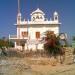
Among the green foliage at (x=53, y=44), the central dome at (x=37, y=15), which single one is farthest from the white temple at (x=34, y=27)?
the green foliage at (x=53, y=44)

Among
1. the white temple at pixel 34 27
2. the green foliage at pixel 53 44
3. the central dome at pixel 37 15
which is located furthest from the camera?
the central dome at pixel 37 15

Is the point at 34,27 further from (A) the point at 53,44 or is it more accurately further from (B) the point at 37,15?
(A) the point at 53,44

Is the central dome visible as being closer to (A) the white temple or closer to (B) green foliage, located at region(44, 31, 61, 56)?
(A) the white temple

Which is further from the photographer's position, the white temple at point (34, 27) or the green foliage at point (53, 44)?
the white temple at point (34, 27)

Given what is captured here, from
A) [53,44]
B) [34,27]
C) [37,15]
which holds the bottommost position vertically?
[53,44]

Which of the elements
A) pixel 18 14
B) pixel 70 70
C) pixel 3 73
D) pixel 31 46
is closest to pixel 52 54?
pixel 70 70

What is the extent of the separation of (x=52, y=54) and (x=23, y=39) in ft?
78.4

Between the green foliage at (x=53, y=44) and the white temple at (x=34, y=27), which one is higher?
the white temple at (x=34, y=27)

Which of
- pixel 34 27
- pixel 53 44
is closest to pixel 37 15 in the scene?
pixel 34 27

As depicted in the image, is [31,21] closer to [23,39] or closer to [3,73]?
[23,39]

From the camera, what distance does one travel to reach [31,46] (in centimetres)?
5575

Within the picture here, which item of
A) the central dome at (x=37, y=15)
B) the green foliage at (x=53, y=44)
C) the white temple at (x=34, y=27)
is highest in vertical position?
the central dome at (x=37, y=15)

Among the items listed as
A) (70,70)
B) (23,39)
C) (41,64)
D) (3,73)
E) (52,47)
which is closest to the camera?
(3,73)

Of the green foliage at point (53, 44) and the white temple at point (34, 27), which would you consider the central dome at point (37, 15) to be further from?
the green foliage at point (53, 44)
